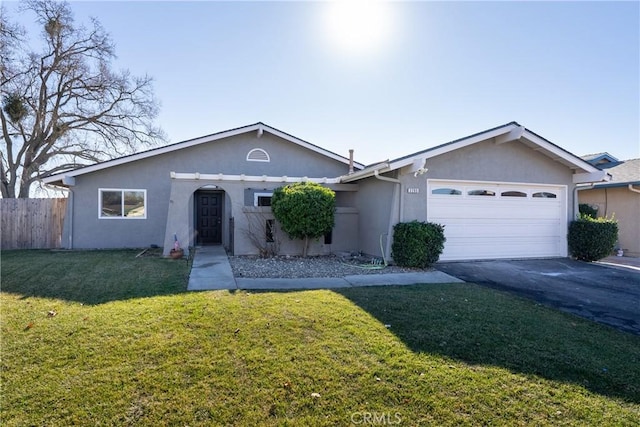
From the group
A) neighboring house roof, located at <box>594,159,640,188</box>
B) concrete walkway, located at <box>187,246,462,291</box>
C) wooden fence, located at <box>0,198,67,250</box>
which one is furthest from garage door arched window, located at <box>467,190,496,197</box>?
wooden fence, located at <box>0,198,67,250</box>

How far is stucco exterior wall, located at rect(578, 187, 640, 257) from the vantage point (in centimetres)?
1367

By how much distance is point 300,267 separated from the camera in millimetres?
9289

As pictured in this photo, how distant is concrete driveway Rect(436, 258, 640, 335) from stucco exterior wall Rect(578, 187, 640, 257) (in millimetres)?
5240

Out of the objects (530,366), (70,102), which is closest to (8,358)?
(530,366)

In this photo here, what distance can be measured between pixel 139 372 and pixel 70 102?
24497 mm

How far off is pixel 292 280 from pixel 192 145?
8734mm

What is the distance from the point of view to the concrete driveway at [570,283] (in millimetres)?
5851

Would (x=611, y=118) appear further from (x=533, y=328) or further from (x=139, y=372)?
(x=139, y=372)

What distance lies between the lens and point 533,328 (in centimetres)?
484

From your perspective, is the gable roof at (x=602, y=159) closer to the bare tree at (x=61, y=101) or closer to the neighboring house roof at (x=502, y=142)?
the neighboring house roof at (x=502, y=142)

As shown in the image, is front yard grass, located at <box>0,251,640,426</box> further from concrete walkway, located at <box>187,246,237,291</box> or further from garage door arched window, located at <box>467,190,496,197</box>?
garage door arched window, located at <box>467,190,496,197</box>

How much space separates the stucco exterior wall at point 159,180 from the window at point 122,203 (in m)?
0.16

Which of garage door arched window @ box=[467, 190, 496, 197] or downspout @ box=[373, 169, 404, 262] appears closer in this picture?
downspout @ box=[373, 169, 404, 262]

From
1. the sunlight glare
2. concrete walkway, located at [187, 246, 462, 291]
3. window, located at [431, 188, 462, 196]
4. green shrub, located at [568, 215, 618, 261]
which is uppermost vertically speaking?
the sunlight glare
